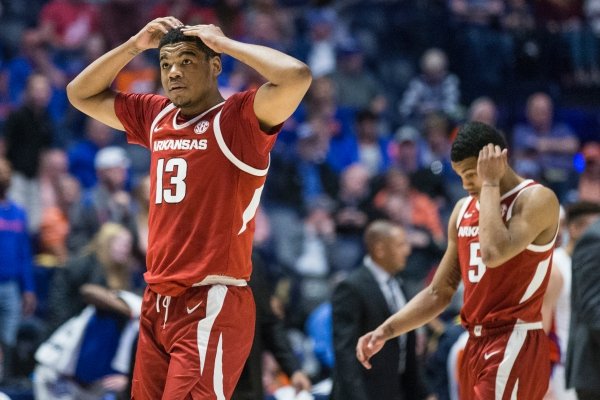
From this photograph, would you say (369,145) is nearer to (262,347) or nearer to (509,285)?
(262,347)

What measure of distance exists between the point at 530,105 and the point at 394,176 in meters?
2.88

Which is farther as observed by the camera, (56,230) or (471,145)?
(56,230)

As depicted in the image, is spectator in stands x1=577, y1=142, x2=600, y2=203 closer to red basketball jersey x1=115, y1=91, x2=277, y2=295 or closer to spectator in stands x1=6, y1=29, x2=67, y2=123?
spectator in stands x1=6, y1=29, x2=67, y2=123

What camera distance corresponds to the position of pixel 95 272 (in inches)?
367

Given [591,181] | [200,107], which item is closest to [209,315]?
[200,107]

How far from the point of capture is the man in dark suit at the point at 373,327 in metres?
7.63

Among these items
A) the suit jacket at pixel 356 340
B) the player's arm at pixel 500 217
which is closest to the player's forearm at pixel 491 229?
the player's arm at pixel 500 217

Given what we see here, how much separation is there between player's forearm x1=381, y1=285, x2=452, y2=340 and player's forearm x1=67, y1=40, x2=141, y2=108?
205 centimetres

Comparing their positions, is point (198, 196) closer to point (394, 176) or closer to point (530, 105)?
point (394, 176)

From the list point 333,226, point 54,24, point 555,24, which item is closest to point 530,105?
point 555,24

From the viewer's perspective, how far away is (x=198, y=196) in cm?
535

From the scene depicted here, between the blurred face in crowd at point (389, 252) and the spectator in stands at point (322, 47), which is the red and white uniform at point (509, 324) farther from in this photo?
the spectator in stands at point (322, 47)

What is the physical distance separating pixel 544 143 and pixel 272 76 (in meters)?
9.92

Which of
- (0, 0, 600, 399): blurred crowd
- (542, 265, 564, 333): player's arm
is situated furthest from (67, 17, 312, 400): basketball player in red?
(0, 0, 600, 399): blurred crowd
